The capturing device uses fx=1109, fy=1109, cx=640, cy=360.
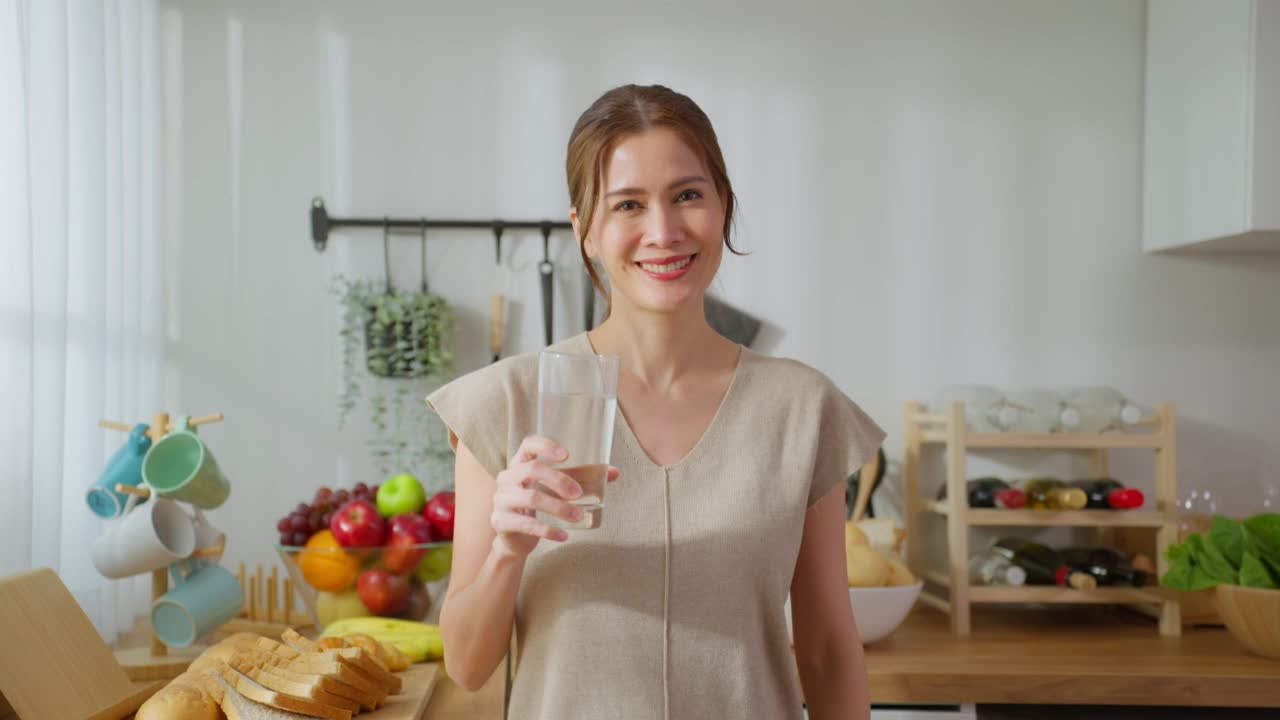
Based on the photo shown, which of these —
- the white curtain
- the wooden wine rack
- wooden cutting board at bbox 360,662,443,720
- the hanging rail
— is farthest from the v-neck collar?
the hanging rail

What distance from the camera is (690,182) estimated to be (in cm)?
105

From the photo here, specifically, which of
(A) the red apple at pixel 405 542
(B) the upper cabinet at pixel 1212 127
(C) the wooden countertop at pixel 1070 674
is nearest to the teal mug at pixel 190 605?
(A) the red apple at pixel 405 542

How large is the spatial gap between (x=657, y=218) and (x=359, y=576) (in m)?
1.01

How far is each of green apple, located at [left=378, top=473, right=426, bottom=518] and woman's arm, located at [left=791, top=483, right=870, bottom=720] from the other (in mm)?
876

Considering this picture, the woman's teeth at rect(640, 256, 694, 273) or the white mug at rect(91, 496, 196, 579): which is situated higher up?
the woman's teeth at rect(640, 256, 694, 273)

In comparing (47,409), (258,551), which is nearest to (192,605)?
(47,409)

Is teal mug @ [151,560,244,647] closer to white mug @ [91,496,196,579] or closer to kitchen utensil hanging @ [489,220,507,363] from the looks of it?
white mug @ [91,496,196,579]

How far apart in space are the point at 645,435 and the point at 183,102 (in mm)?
1555

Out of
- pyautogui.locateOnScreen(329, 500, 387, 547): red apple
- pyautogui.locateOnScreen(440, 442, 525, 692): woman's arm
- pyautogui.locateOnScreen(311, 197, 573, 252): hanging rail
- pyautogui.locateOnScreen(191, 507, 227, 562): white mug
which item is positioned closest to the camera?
pyautogui.locateOnScreen(440, 442, 525, 692): woman's arm

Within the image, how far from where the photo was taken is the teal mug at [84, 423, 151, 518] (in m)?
1.62

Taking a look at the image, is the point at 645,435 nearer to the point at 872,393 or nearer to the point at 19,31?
the point at 19,31

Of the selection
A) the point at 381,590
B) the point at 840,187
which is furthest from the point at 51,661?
the point at 840,187

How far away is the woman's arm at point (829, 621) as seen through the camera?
45.2 inches

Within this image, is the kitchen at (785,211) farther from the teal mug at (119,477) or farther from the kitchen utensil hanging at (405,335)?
the teal mug at (119,477)
